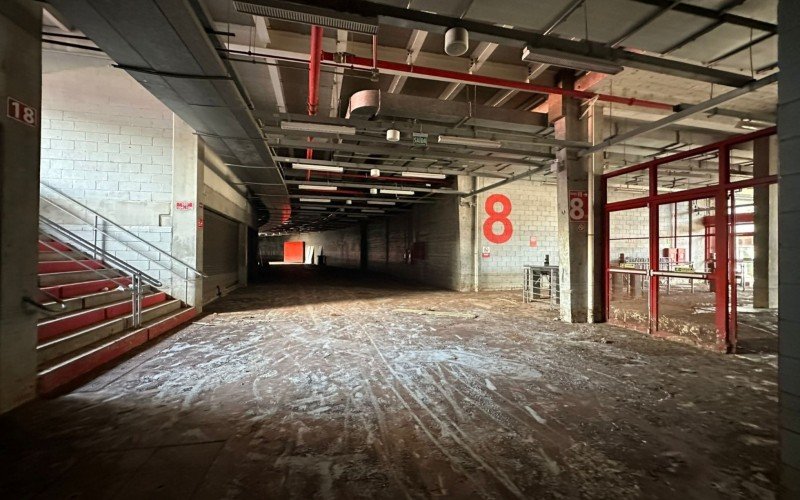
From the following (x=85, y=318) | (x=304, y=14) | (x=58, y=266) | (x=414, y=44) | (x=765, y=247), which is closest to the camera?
(x=304, y=14)

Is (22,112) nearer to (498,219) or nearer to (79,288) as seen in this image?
(79,288)

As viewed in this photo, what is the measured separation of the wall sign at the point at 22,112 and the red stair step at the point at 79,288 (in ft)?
7.50

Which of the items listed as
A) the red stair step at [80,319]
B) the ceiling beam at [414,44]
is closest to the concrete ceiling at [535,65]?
the ceiling beam at [414,44]

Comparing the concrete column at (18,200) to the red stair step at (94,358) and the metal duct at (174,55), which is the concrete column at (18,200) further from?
Result: the metal duct at (174,55)

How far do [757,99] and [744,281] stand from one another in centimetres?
981

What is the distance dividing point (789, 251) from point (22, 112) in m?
5.90

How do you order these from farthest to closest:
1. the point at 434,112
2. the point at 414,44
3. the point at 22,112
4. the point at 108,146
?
the point at 108,146, the point at 434,112, the point at 414,44, the point at 22,112

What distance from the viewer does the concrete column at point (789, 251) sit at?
1.72 metres

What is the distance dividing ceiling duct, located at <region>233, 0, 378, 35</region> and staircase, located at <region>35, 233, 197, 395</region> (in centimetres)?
323

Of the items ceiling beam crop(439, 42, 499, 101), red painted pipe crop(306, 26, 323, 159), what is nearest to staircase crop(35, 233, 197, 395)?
red painted pipe crop(306, 26, 323, 159)

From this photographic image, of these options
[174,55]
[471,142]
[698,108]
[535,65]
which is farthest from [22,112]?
[698,108]

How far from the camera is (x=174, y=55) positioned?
3.50 m

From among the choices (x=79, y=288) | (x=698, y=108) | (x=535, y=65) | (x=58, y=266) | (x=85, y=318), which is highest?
→ (x=535, y=65)

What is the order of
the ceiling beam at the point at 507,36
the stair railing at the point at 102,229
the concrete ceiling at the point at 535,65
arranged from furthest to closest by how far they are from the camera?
the stair railing at the point at 102,229 < the concrete ceiling at the point at 535,65 < the ceiling beam at the point at 507,36
